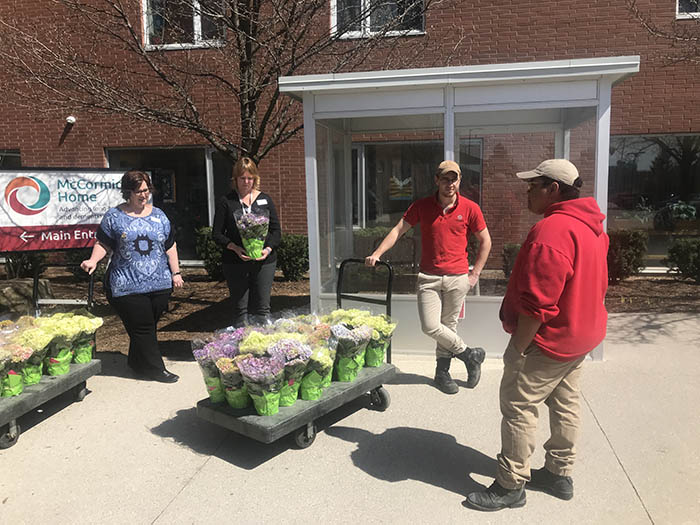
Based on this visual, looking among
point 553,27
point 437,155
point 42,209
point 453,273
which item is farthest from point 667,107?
point 42,209

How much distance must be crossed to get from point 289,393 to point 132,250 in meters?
2.02

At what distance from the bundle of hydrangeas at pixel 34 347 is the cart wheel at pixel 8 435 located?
1.07 ft

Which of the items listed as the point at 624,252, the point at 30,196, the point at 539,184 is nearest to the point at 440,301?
the point at 539,184

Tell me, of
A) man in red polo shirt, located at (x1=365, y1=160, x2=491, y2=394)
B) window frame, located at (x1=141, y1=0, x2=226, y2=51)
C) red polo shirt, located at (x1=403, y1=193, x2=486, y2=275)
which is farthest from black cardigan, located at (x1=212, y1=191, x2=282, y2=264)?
window frame, located at (x1=141, y1=0, x2=226, y2=51)

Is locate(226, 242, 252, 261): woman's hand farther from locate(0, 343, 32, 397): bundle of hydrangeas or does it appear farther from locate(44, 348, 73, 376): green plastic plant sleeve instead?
locate(0, 343, 32, 397): bundle of hydrangeas

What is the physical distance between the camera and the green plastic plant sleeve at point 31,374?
12.8 ft

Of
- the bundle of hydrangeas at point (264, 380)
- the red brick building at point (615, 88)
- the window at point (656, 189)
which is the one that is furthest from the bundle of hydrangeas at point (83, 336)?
the window at point (656, 189)

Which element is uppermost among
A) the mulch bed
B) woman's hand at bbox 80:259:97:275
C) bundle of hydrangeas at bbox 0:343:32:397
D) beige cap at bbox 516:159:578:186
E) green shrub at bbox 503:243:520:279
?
beige cap at bbox 516:159:578:186

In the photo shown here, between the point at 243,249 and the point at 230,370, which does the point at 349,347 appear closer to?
the point at 230,370

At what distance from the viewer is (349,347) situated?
3.83m

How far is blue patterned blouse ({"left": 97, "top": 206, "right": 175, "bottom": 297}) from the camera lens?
4602 millimetres

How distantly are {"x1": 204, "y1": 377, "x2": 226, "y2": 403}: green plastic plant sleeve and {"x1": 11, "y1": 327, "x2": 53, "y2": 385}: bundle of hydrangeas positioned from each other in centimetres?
124

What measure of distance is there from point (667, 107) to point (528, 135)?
17.1 ft

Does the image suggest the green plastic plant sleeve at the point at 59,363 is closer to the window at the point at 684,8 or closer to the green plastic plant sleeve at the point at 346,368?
the green plastic plant sleeve at the point at 346,368
